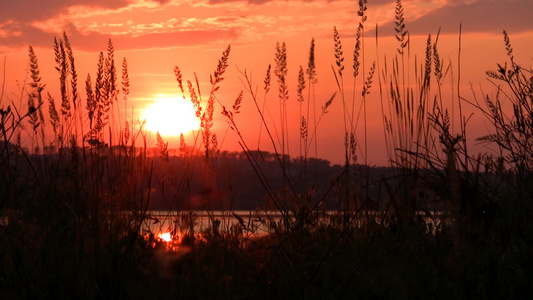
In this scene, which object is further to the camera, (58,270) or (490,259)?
(58,270)

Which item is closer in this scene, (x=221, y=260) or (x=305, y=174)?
(x=221, y=260)

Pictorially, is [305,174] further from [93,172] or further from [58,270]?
[58,270]

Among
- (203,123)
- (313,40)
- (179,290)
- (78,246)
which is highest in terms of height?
(313,40)

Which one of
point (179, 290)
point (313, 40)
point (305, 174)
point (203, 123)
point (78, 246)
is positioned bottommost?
point (179, 290)

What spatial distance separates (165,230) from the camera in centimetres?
348

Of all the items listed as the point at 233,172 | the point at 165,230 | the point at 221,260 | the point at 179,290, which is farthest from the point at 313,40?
the point at 179,290

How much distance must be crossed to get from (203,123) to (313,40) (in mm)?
948

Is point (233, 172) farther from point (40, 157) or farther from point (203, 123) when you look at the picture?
point (40, 157)

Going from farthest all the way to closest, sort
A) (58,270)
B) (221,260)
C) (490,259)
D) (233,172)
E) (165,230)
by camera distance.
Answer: (233,172), (165,230), (221,260), (58,270), (490,259)

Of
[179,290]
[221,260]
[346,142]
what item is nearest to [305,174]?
[346,142]

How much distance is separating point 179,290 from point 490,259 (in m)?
1.12

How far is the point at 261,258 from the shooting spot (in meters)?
2.47

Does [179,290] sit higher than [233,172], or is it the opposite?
[233,172]

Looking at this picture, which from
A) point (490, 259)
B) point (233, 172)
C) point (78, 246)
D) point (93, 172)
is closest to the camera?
point (490, 259)
